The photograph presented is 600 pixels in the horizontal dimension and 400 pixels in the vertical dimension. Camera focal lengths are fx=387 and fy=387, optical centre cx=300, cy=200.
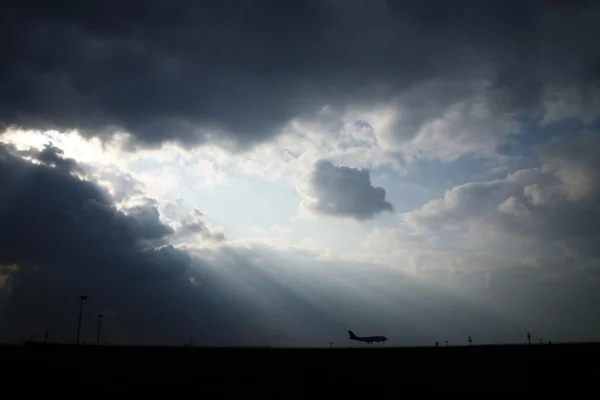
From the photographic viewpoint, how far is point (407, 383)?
3909cm

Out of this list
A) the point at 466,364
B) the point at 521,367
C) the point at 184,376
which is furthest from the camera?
the point at 466,364

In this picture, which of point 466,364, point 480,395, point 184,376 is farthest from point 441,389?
point 184,376

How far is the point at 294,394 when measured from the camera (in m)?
33.8

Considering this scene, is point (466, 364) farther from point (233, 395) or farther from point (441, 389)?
point (233, 395)

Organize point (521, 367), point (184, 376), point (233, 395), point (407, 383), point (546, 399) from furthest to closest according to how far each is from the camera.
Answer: point (521, 367), point (184, 376), point (407, 383), point (233, 395), point (546, 399)

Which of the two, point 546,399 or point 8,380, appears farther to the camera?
point 8,380

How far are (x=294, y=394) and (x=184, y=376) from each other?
56.6 ft

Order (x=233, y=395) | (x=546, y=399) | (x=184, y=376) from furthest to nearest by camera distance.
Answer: (x=184, y=376) → (x=233, y=395) → (x=546, y=399)

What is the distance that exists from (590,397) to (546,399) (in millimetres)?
3767

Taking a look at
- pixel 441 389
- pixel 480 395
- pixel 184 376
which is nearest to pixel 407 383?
pixel 441 389

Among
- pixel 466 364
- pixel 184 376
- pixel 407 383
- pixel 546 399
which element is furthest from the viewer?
pixel 466 364

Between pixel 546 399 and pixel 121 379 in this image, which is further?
pixel 121 379

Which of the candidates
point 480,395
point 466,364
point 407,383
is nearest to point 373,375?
point 407,383

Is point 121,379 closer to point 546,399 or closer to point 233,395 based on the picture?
point 233,395
